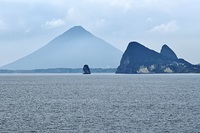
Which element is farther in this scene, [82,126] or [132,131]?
[82,126]

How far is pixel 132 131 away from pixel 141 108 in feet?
88.5

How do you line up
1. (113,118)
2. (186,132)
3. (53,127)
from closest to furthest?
(186,132)
(53,127)
(113,118)

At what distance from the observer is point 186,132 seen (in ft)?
174

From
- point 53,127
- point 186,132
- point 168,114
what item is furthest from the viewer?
point 168,114

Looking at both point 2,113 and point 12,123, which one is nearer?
point 12,123

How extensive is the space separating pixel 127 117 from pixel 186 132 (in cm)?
1495

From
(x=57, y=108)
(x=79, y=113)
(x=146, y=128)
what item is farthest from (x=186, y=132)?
(x=57, y=108)

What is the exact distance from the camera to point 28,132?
175 ft

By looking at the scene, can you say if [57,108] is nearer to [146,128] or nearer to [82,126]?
[82,126]

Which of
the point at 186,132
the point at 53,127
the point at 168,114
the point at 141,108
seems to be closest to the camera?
the point at 186,132

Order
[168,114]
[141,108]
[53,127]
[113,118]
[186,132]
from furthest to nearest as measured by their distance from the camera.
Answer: [141,108]
[168,114]
[113,118]
[53,127]
[186,132]

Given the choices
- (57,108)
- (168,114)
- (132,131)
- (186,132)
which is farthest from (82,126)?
(57,108)

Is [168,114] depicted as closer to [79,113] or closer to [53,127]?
[79,113]

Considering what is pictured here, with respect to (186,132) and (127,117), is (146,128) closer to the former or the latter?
(186,132)
